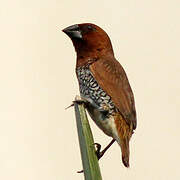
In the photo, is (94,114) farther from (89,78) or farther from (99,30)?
(99,30)

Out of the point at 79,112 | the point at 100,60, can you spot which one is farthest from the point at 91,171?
the point at 100,60

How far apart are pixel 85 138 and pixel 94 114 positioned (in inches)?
44.0

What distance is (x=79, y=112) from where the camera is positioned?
149 cm

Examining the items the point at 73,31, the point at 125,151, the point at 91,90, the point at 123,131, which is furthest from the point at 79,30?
the point at 125,151

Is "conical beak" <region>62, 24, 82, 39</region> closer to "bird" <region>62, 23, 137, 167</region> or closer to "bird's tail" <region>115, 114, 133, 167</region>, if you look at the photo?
"bird" <region>62, 23, 137, 167</region>

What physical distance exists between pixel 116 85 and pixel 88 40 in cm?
38

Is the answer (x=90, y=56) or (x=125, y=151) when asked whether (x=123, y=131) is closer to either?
(x=125, y=151)

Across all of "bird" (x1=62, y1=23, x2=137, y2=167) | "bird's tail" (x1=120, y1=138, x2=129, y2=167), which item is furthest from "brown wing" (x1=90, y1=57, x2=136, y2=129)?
"bird's tail" (x1=120, y1=138, x2=129, y2=167)

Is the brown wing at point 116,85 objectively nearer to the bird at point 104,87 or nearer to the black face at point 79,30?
the bird at point 104,87

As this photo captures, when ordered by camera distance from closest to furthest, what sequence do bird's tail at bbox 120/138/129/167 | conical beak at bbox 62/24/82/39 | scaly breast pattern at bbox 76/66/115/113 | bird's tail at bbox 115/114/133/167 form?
bird's tail at bbox 120/138/129/167 < bird's tail at bbox 115/114/133/167 < scaly breast pattern at bbox 76/66/115/113 < conical beak at bbox 62/24/82/39

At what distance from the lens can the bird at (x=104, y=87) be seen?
244cm

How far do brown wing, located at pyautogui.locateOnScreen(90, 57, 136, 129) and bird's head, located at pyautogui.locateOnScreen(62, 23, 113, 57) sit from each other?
0.33 ft

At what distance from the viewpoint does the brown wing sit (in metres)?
2.46

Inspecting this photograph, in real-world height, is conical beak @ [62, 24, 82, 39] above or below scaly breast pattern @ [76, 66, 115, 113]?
above
